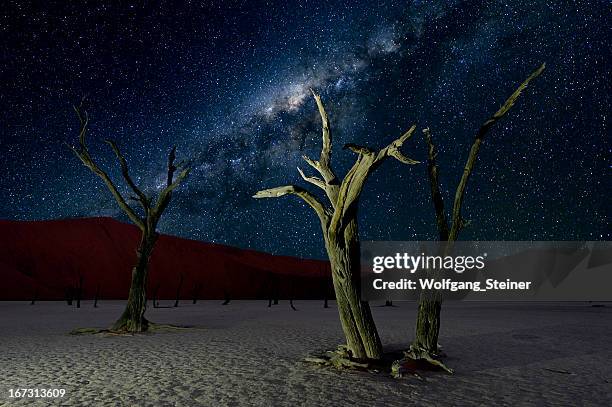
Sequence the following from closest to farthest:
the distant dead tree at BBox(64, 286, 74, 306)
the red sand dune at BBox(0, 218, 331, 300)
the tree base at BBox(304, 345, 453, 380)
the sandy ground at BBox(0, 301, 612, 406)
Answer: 1. the sandy ground at BBox(0, 301, 612, 406)
2. the tree base at BBox(304, 345, 453, 380)
3. the distant dead tree at BBox(64, 286, 74, 306)
4. the red sand dune at BBox(0, 218, 331, 300)

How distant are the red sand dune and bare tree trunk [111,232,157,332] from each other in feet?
110

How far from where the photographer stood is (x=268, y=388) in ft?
26.9

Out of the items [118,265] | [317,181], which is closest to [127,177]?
[317,181]

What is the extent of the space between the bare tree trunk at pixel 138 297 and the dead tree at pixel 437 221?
876 cm

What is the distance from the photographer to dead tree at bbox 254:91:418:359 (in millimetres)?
9531

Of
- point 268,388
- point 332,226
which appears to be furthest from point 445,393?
point 332,226

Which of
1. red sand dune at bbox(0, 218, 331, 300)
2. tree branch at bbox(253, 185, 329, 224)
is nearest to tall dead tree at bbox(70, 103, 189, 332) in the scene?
tree branch at bbox(253, 185, 329, 224)

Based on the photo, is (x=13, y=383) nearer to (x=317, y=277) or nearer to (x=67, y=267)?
(x=67, y=267)

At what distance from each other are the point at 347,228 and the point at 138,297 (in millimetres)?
8714

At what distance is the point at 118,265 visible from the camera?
58188mm

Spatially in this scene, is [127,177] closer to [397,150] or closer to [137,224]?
[137,224]

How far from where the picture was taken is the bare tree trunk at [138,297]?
51.4ft

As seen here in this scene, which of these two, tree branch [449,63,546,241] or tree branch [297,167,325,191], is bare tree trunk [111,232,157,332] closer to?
tree branch [297,167,325,191]

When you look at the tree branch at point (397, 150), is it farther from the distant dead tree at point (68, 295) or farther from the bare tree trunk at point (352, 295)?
the distant dead tree at point (68, 295)
